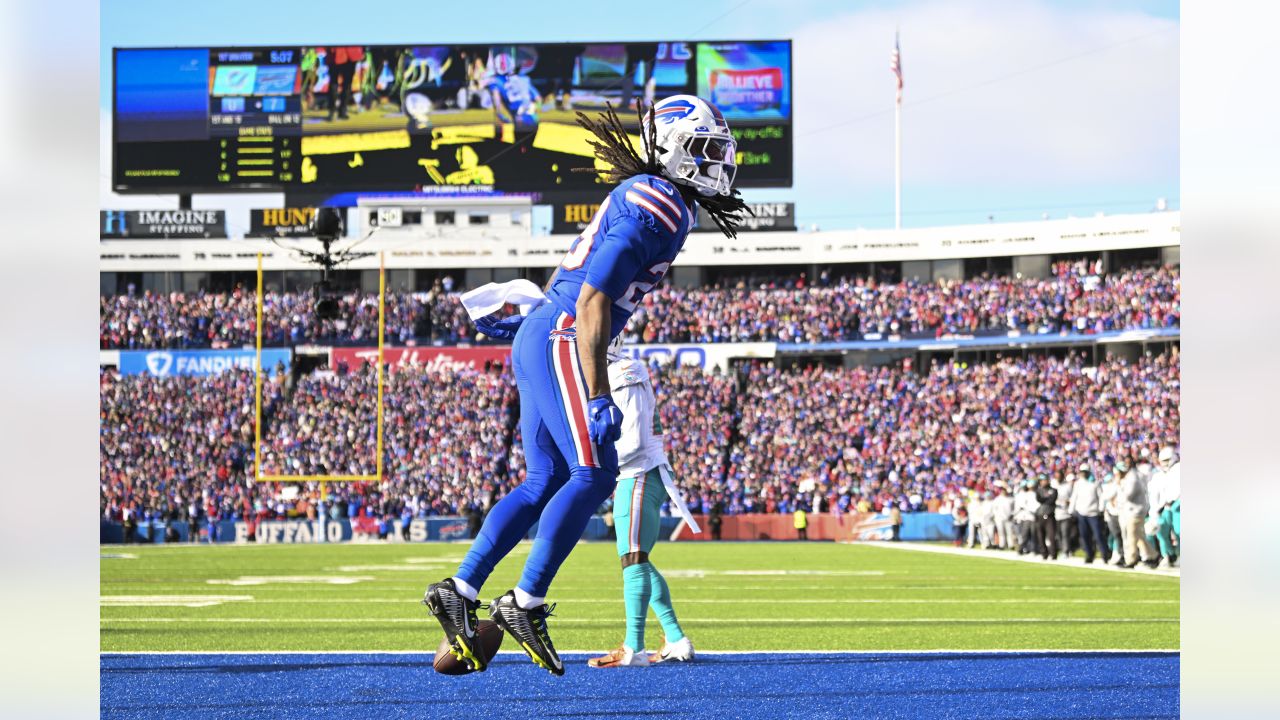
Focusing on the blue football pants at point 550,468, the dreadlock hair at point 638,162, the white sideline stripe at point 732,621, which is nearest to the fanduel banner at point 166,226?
the white sideline stripe at point 732,621

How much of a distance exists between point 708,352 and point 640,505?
34.3 meters

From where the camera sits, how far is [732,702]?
610 centimetres

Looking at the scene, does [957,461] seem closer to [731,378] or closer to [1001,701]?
[731,378]

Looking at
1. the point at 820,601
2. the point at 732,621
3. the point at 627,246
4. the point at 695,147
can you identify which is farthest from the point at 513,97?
the point at 627,246

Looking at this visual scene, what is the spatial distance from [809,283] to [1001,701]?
4048cm

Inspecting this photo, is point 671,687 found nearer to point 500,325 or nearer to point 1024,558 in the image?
point 500,325

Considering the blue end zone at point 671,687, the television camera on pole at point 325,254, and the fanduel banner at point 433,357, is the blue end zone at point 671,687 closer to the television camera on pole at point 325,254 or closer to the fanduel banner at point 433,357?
the television camera on pole at point 325,254

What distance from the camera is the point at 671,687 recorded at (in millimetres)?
6547

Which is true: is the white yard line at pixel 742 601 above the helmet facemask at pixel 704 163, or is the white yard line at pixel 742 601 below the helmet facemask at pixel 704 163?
below

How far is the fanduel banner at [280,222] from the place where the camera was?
4431 centimetres

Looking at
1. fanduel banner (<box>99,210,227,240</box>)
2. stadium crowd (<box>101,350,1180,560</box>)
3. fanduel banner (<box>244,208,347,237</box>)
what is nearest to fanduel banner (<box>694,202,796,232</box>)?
stadium crowd (<box>101,350,1180,560</box>)

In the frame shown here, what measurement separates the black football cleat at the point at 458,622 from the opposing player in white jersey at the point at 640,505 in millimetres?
2641

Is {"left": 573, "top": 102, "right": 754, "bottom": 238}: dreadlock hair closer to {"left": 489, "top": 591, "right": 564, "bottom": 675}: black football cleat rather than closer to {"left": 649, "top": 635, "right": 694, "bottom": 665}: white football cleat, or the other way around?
{"left": 489, "top": 591, "right": 564, "bottom": 675}: black football cleat
